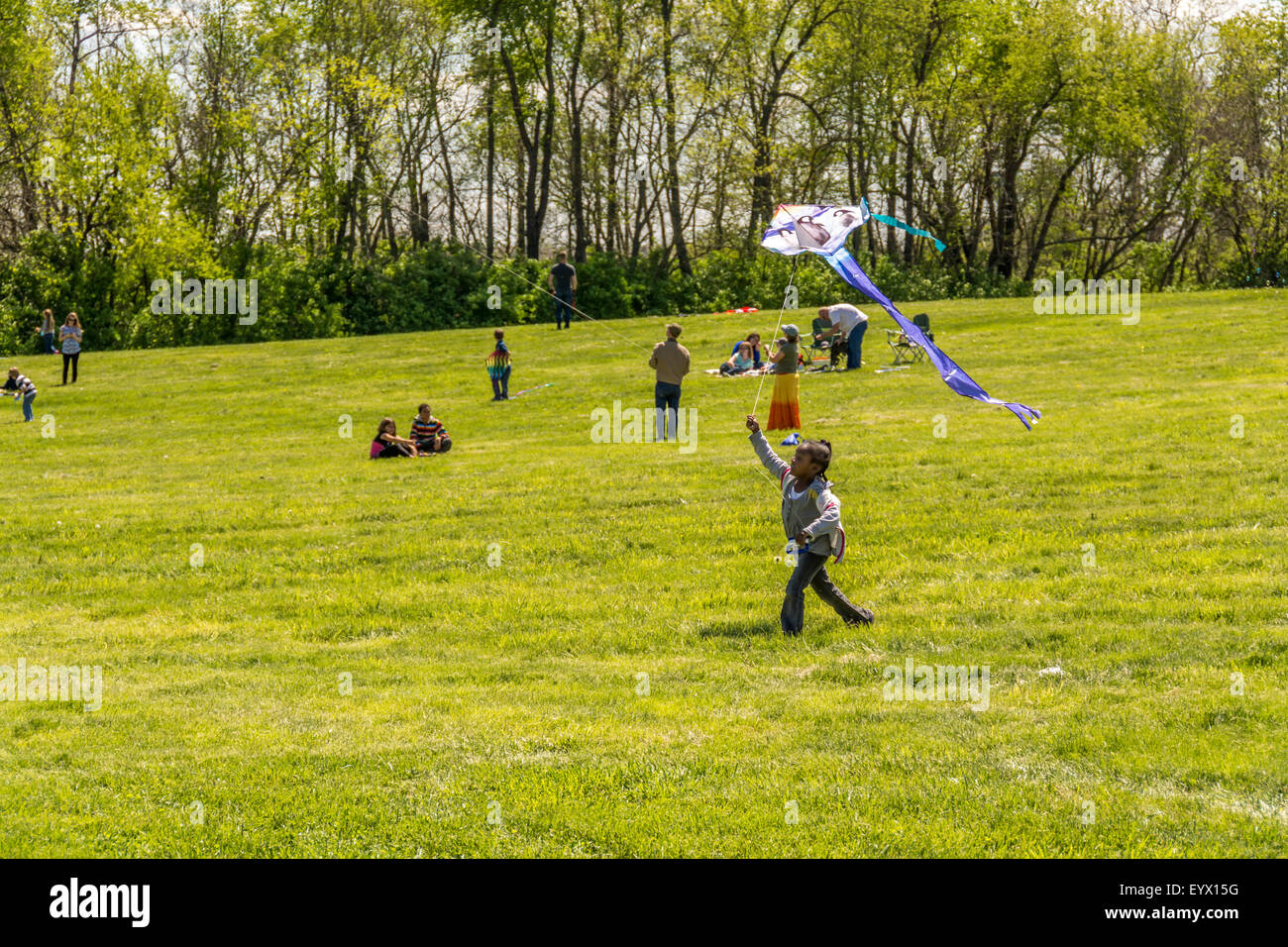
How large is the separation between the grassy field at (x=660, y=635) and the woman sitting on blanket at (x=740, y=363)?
2.83 m

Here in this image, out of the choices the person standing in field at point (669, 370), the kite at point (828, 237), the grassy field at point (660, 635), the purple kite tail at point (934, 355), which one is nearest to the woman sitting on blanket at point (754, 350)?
the grassy field at point (660, 635)

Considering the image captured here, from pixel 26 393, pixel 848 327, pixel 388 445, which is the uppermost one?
pixel 848 327

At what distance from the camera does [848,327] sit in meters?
27.9

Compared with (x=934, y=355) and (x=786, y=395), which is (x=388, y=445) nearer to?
(x=786, y=395)

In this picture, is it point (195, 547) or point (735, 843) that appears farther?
point (195, 547)

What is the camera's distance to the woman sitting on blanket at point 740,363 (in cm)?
2858

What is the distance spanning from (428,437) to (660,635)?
37.0 feet

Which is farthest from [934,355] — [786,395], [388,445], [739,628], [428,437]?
[388,445]

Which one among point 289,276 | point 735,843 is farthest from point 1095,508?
point 289,276

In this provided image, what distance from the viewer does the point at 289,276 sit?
46781 millimetres

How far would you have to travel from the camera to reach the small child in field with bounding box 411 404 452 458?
22.1 meters

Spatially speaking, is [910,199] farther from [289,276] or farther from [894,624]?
[894,624]

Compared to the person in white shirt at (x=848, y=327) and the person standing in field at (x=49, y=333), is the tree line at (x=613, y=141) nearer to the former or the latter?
the person standing in field at (x=49, y=333)
